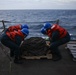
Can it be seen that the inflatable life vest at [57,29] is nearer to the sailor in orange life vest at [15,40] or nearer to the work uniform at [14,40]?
the sailor in orange life vest at [15,40]

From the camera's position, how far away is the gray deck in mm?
6965

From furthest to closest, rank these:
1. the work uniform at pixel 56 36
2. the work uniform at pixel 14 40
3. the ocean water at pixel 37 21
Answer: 1. the ocean water at pixel 37 21
2. the work uniform at pixel 56 36
3. the work uniform at pixel 14 40

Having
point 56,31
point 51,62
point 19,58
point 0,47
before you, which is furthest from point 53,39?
point 0,47

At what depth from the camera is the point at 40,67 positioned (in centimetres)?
737

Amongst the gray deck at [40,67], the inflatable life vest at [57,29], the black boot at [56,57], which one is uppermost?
the inflatable life vest at [57,29]

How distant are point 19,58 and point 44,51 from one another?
959 mm

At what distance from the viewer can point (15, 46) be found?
7.60 m

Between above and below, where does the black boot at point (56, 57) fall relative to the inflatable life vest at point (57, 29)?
below

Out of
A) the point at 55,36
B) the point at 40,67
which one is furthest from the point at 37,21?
the point at 40,67

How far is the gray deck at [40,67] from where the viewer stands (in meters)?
6.96

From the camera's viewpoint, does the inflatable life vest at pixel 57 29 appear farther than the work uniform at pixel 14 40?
Yes

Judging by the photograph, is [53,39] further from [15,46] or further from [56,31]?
[15,46]

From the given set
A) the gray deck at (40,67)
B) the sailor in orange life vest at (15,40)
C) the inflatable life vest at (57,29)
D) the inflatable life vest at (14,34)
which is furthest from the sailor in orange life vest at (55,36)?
the inflatable life vest at (14,34)

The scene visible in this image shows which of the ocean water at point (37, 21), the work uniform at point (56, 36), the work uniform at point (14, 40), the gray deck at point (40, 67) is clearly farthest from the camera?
the ocean water at point (37, 21)
